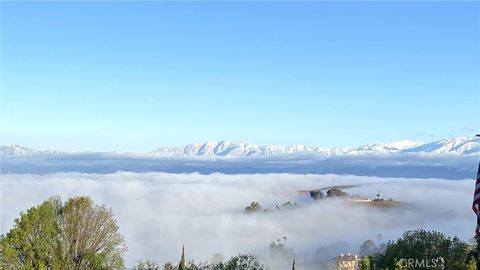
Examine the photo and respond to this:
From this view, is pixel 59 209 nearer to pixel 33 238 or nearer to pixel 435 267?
pixel 33 238

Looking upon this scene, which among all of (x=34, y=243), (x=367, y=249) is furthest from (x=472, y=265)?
(x=367, y=249)

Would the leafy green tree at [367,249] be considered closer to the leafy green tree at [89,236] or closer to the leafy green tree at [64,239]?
the leafy green tree at [64,239]

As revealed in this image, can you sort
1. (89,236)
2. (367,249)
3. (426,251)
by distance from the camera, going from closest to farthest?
(89,236) → (426,251) → (367,249)

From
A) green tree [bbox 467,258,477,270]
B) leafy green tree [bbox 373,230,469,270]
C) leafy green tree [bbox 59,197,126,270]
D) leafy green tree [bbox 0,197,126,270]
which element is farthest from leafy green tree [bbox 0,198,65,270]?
green tree [bbox 467,258,477,270]

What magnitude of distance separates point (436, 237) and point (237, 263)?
900 inches

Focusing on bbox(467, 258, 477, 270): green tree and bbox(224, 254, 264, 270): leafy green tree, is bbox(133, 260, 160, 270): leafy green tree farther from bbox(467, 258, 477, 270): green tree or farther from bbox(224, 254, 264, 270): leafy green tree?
bbox(467, 258, 477, 270): green tree

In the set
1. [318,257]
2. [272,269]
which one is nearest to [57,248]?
[272,269]

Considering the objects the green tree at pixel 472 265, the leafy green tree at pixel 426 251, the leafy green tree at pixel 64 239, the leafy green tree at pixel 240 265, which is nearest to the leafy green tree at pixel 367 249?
the leafy green tree at pixel 426 251

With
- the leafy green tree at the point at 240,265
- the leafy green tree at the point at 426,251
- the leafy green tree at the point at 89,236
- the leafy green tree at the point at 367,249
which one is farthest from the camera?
the leafy green tree at the point at 367,249

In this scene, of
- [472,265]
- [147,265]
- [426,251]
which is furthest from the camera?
[147,265]

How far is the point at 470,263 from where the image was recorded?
2119 inches

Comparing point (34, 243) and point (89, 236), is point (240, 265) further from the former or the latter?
point (34, 243)

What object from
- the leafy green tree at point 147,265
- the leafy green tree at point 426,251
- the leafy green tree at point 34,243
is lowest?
the leafy green tree at point 147,265

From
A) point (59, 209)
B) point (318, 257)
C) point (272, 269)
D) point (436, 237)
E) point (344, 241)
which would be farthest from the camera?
point (344, 241)
